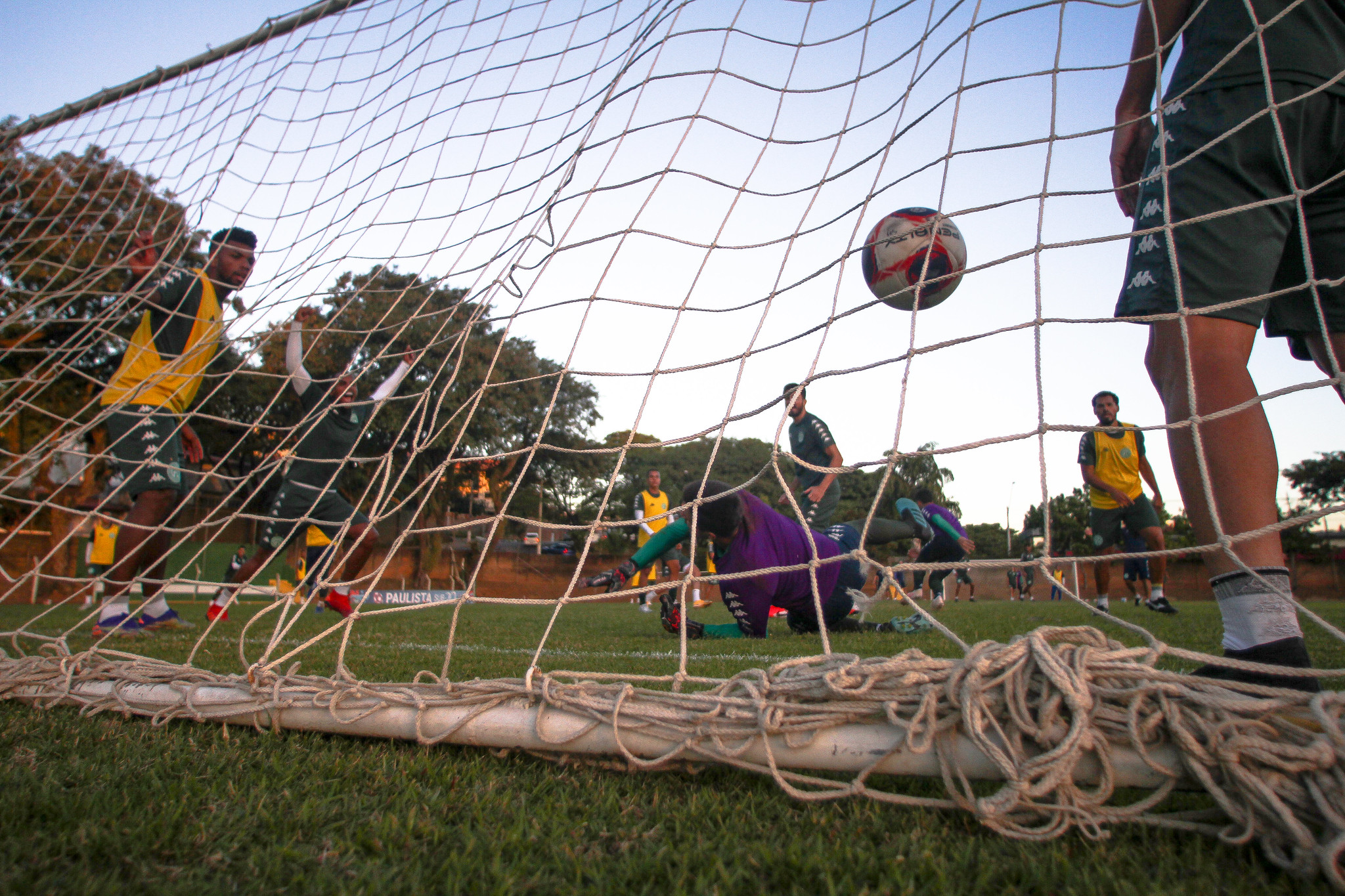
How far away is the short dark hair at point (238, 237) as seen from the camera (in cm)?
386

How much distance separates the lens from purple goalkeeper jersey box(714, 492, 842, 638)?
344cm

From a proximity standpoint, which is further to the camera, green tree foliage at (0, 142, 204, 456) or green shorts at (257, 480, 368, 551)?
green shorts at (257, 480, 368, 551)

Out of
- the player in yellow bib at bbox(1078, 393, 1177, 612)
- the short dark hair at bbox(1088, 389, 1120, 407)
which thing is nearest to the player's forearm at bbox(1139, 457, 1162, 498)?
the player in yellow bib at bbox(1078, 393, 1177, 612)

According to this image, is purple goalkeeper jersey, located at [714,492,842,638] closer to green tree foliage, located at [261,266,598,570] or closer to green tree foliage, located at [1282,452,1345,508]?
green tree foliage, located at [261,266,598,570]

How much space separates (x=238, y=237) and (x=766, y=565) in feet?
10.4

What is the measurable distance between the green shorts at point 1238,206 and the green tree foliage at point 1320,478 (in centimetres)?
4078

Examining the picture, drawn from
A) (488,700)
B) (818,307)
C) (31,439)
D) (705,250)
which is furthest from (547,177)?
(31,439)

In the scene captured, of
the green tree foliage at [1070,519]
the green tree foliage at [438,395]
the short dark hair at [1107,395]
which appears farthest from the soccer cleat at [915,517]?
the green tree foliage at [1070,519]

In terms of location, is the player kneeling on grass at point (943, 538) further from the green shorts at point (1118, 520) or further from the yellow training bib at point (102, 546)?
the yellow training bib at point (102, 546)

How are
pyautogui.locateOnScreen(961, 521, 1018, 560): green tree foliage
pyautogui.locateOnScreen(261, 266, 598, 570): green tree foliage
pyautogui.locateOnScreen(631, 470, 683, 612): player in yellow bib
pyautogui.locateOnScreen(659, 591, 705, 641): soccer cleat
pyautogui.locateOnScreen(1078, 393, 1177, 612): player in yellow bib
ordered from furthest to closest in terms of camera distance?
1. pyautogui.locateOnScreen(961, 521, 1018, 560): green tree foliage
2. pyautogui.locateOnScreen(631, 470, 683, 612): player in yellow bib
3. pyautogui.locateOnScreen(1078, 393, 1177, 612): player in yellow bib
4. pyautogui.locateOnScreen(659, 591, 705, 641): soccer cleat
5. pyautogui.locateOnScreen(261, 266, 598, 570): green tree foliage

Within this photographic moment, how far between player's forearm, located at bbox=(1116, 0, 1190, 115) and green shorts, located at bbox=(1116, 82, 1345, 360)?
→ 9.5 inches

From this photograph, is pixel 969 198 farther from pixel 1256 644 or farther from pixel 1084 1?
pixel 1256 644

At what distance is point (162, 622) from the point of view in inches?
162

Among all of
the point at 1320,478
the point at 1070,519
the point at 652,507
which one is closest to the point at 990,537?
the point at 1070,519
